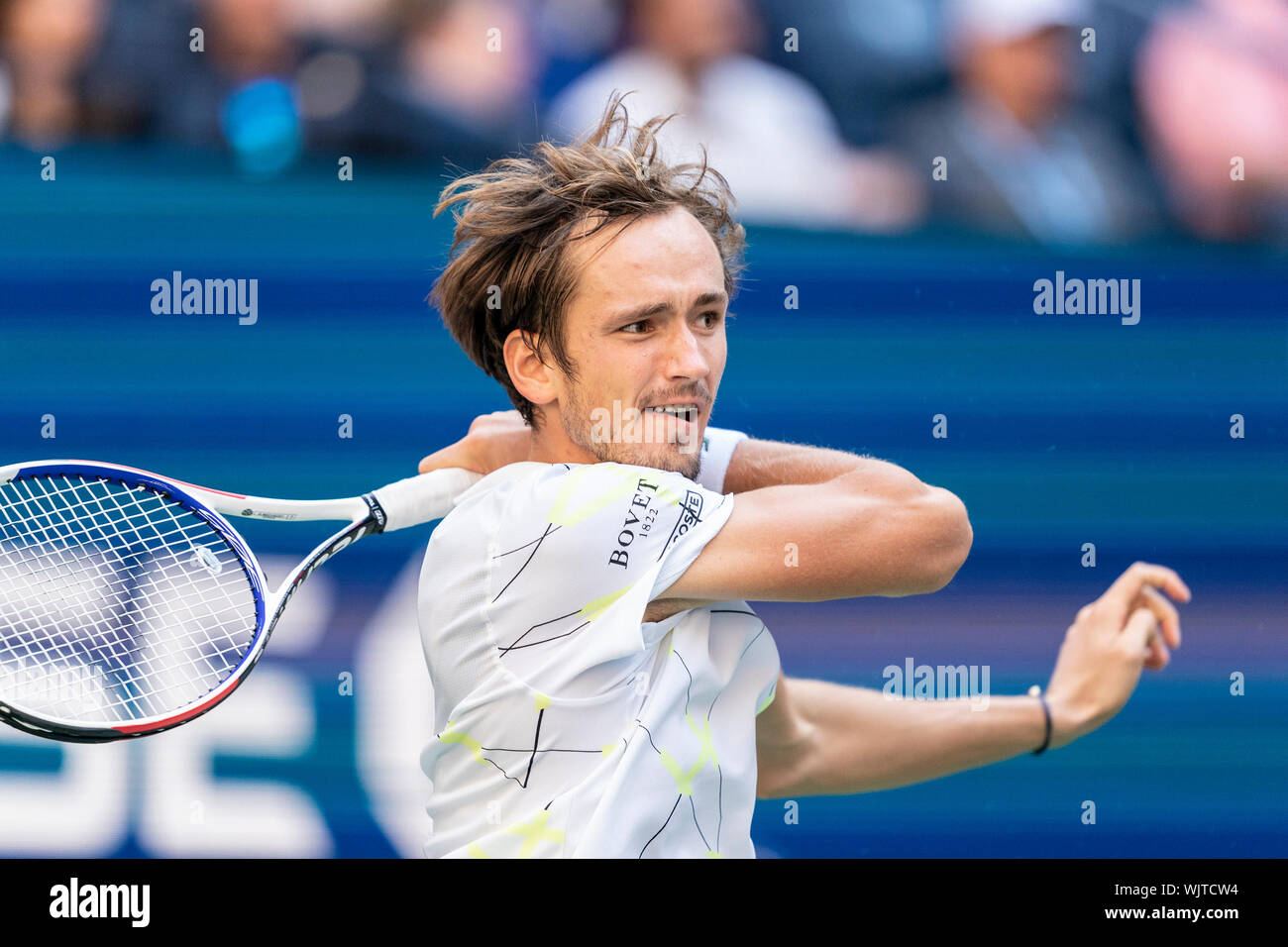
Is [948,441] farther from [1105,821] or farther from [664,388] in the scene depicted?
[664,388]

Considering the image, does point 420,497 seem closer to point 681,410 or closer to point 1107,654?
point 681,410

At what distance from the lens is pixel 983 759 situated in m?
3.07

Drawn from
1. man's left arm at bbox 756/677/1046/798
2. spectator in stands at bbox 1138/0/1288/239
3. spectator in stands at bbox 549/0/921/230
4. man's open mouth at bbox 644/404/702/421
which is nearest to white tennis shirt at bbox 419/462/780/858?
man's open mouth at bbox 644/404/702/421

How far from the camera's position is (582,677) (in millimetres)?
2355

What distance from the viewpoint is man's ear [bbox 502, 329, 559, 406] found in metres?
2.65

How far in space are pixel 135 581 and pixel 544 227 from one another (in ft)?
6.21

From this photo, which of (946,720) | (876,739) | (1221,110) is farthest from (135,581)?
(1221,110)

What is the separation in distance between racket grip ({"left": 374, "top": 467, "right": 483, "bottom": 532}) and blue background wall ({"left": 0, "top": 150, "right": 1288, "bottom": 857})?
127cm

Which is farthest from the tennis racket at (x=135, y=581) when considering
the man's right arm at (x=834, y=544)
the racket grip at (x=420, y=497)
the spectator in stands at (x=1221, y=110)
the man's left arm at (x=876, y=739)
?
the spectator in stands at (x=1221, y=110)

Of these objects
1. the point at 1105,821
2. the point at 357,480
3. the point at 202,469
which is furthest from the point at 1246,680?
the point at 202,469

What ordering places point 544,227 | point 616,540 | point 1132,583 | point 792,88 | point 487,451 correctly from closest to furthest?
1. point 616,540
2. point 544,227
3. point 487,451
4. point 1132,583
5. point 792,88

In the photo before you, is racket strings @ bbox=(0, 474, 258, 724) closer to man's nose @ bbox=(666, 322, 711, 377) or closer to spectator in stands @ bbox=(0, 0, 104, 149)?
spectator in stands @ bbox=(0, 0, 104, 149)

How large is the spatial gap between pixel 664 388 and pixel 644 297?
0.56 feet

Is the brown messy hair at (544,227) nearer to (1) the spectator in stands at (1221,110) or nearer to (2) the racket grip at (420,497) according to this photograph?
(2) the racket grip at (420,497)
